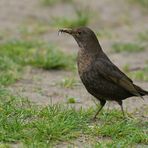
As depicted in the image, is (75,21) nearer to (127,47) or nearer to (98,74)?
(127,47)

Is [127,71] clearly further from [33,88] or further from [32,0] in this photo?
[32,0]

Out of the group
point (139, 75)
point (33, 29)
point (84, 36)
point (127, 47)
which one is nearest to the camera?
point (84, 36)

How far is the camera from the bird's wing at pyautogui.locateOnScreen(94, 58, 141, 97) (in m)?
8.23

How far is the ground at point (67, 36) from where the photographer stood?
9.59 metres

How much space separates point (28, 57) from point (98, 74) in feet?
11.5

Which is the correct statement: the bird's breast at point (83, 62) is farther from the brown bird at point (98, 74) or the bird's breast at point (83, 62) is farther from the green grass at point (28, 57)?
the green grass at point (28, 57)

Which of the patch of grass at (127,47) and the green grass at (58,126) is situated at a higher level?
the green grass at (58,126)

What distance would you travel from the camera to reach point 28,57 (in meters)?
11.6

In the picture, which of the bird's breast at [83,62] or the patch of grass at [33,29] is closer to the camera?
the bird's breast at [83,62]

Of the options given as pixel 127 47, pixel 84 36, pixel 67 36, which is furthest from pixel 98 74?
pixel 67 36

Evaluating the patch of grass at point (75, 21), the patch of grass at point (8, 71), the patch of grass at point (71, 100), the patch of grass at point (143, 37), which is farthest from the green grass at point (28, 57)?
the patch of grass at point (143, 37)

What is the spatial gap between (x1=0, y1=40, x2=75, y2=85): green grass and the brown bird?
6.55 feet

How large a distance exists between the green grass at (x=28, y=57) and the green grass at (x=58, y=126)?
219cm

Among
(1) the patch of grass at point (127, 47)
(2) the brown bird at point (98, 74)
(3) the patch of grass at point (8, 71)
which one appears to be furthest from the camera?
(1) the patch of grass at point (127, 47)
